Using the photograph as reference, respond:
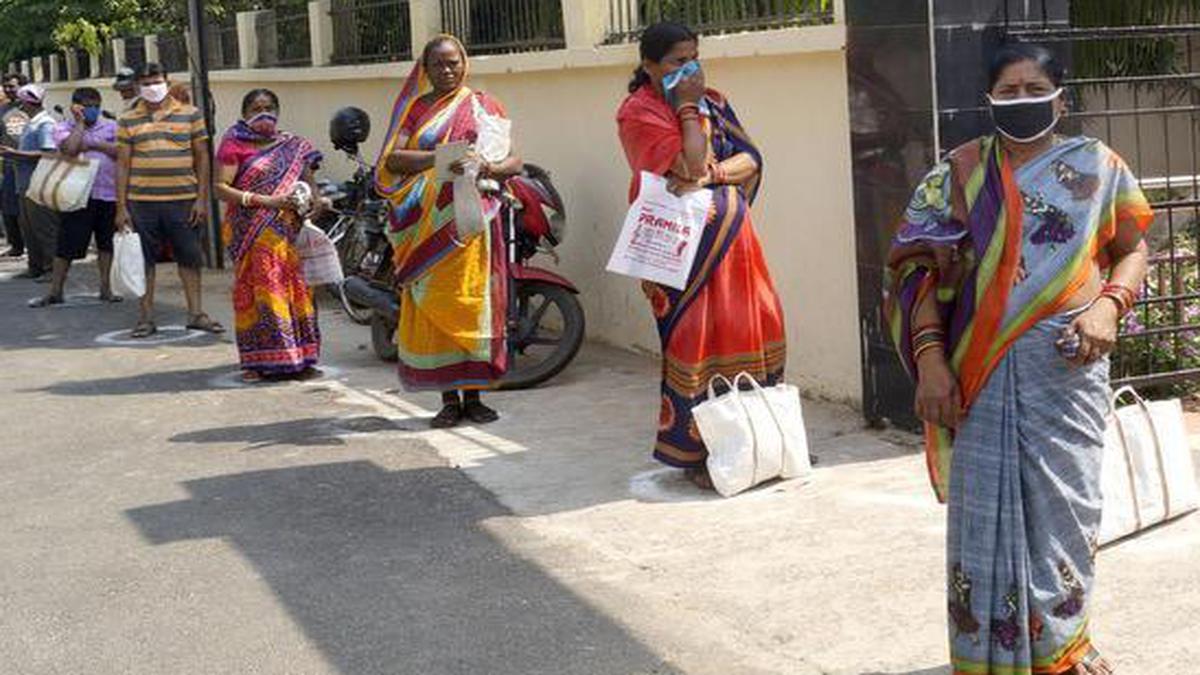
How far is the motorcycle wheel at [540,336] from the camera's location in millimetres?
9062

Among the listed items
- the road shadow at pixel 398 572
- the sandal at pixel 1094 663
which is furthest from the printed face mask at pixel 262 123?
the sandal at pixel 1094 663

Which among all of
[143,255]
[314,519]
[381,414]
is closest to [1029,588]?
[314,519]

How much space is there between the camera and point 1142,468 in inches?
214

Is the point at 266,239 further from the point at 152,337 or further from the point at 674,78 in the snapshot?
the point at 674,78

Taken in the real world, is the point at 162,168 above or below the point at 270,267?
above

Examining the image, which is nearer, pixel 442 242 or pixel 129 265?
pixel 442 242

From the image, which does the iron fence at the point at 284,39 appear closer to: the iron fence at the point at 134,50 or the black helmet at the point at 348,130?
the black helmet at the point at 348,130

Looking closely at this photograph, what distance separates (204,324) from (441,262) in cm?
448

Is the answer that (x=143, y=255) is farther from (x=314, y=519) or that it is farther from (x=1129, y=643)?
(x=1129, y=643)

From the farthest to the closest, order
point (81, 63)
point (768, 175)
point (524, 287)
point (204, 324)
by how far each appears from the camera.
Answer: point (81, 63)
point (204, 324)
point (524, 287)
point (768, 175)

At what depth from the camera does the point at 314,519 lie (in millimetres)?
6656

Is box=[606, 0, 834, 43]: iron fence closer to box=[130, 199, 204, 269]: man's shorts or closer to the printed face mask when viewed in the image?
the printed face mask

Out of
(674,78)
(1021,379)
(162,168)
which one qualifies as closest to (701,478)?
(674,78)

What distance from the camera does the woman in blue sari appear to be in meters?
4.03
